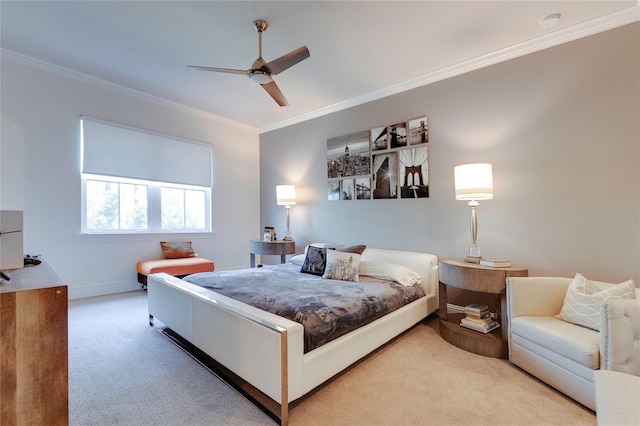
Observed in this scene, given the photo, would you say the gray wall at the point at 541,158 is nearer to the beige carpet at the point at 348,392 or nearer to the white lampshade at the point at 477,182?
the white lampshade at the point at 477,182

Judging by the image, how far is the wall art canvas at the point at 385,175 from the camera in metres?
3.91

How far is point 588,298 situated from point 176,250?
16.2ft

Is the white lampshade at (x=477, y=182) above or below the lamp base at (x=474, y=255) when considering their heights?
above

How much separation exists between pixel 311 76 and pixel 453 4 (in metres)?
1.76

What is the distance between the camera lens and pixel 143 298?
4035mm

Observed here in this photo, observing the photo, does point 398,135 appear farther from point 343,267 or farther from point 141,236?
point 141,236

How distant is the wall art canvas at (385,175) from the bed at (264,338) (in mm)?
1253

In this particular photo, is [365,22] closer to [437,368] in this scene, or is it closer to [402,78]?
[402,78]

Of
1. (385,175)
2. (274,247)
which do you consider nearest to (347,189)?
(385,175)

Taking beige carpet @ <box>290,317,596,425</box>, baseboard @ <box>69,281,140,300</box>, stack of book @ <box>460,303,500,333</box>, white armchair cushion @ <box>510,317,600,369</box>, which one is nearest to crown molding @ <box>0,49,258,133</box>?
baseboard @ <box>69,281,140,300</box>

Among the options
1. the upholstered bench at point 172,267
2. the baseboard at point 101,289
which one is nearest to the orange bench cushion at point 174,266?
the upholstered bench at point 172,267

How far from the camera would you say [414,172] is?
3.73 metres

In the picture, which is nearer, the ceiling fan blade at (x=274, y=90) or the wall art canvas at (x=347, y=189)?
the ceiling fan blade at (x=274, y=90)

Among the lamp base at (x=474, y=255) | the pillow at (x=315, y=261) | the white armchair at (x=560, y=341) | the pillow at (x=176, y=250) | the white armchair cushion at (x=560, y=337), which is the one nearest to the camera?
the white armchair at (x=560, y=341)
